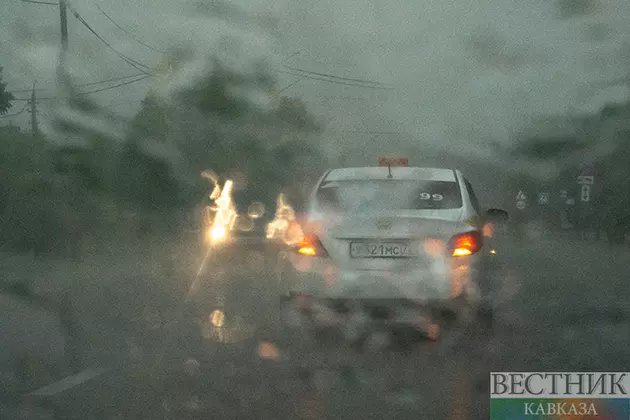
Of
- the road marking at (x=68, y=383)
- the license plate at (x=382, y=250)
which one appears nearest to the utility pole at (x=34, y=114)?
the road marking at (x=68, y=383)

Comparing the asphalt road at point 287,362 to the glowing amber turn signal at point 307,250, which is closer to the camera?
the asphalt road at point 287,362

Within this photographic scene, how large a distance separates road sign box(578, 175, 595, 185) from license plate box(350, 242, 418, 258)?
4.63 feet

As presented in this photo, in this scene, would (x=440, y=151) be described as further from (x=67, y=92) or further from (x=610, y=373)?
(x=67, y=92)

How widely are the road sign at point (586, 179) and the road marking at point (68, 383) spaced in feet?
11.5

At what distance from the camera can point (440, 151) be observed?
7.01 metres

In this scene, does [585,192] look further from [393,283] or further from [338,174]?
[338,174]

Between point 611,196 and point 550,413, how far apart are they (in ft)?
12.4

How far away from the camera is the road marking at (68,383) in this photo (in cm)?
641

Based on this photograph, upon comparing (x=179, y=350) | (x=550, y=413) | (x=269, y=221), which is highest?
(x=269, y=221)

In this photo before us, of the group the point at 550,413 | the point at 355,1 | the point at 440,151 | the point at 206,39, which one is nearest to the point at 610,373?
the point at 550,413

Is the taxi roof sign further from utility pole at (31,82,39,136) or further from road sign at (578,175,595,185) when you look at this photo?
utility pole at (31,82,39,136)

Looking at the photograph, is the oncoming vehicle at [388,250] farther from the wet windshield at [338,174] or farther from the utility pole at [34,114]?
the utility pole at [34,114]

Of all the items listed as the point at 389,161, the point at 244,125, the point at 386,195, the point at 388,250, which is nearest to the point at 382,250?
the point at 388,250

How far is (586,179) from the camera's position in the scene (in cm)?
799
